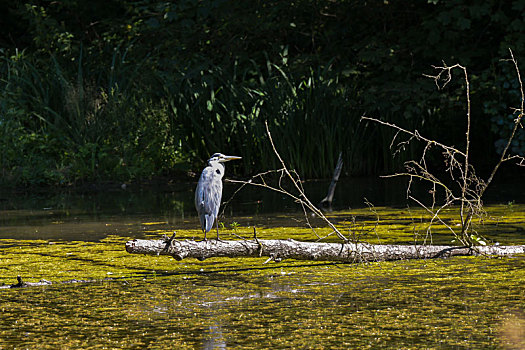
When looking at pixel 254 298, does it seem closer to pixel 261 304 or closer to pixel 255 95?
pixel 261 304

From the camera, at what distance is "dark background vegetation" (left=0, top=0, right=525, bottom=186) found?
405 inches

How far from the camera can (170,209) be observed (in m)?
8.05

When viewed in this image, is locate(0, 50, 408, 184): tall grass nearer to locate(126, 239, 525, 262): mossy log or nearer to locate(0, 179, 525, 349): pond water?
locate(0, 179, 525, 349): pond water

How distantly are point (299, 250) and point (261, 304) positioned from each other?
79 cm

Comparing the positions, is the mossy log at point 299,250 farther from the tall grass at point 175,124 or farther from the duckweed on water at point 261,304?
the tall grass at point 175,124

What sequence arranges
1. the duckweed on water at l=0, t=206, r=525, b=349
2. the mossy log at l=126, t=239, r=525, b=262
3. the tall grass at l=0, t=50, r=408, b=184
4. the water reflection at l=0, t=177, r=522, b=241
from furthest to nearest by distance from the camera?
the tall grass at l=0, t=50, r=408, b=184
the water reflection at l=0, t=177, r=522, b=241
the mossy log at l=126, t=239, r=525, b=262
the duckweed on water at l=0, t=206, r=525, b=349

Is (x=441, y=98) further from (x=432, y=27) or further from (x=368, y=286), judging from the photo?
(x=368, y=286)

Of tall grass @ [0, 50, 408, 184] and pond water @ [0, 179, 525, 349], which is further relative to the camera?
tall grass @ [0, 50, 408, 184]

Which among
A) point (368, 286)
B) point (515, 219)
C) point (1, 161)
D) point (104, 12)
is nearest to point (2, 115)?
point (1, 161)

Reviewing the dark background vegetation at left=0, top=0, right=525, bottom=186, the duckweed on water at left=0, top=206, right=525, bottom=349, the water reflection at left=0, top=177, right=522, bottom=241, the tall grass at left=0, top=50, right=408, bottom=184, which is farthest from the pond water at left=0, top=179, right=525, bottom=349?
the tall grass at left=0, top=50, right=408, bottom=184

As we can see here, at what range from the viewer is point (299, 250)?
4.45 meters

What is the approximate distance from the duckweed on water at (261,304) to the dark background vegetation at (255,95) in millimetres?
5481

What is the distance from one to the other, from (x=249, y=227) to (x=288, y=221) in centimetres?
54

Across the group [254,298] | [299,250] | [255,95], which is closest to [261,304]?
[254,298]
